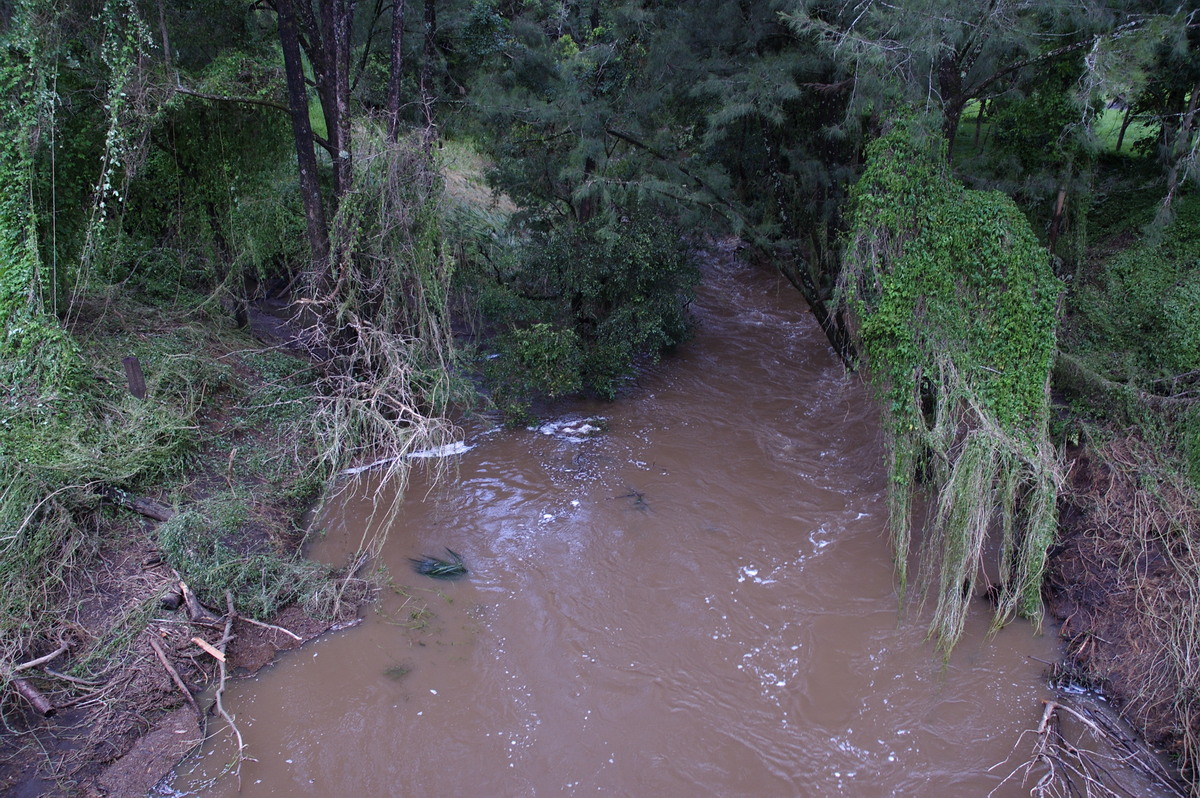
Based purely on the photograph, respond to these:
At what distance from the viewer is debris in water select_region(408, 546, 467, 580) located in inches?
267

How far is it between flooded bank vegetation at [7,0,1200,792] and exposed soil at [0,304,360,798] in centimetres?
3

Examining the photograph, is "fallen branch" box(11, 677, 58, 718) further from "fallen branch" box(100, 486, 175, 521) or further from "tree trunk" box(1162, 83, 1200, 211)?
"tree trunk" box(1162, 83, 1200, 211)

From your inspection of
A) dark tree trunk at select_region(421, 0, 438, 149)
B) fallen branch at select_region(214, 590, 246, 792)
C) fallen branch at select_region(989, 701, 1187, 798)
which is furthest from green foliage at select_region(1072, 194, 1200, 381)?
dark tree trunk at select_region(421, 0, 438, 149)

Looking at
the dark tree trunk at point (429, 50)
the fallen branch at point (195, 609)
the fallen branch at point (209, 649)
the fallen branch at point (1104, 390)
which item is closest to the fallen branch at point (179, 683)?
the fallen branch at point (209, 649)

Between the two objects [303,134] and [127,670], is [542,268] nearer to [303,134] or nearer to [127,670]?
[303,134]

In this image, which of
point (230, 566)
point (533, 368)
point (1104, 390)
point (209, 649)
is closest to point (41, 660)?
point (209, 649)

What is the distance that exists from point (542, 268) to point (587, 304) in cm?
80

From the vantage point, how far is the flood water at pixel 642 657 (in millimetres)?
5059

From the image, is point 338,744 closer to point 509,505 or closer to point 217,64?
point 509,505

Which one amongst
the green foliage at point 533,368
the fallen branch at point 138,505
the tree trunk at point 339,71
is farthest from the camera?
the green foliage at point 533,368

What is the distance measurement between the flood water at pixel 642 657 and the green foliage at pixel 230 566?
548 mm

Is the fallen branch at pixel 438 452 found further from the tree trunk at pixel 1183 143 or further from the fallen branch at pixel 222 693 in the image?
the tree trunk at pixel 1183 143

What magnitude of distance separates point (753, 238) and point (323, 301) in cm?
523

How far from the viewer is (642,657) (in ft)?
19.5
